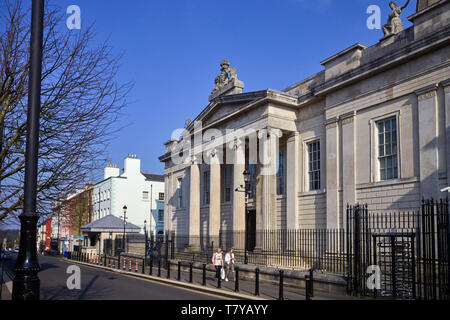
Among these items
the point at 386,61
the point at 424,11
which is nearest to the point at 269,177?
the point at 386,61

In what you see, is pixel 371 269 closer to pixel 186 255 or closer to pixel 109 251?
pixel 186 255

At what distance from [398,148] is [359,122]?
105 inches

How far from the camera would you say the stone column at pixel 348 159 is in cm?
2123

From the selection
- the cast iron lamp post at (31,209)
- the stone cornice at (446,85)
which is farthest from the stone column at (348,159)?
the cast iron lamp post at (31,209)

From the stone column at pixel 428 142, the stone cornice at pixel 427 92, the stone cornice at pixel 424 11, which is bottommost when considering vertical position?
the stone column at pixel 428 142

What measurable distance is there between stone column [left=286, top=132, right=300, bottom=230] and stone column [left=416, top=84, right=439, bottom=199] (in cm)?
808

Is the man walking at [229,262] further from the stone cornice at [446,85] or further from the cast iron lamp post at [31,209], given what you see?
the cast iron lamp post at [31,209]

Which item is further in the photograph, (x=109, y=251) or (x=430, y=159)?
(x=109, y=251)

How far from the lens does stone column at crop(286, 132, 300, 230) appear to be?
81.0ft

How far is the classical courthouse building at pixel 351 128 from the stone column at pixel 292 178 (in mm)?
58

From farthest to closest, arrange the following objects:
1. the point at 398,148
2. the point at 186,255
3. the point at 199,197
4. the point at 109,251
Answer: the point at 109,251 → the point at 199,197 → the point at 186,255 → the point at 398,148

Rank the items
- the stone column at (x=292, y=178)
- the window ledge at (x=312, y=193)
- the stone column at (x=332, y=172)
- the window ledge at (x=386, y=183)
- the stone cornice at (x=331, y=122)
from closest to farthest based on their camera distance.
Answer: the window ledge at (x=386, y=183) < the stone column at (x=332, y=172) < the stone cornice at (x=331, y=122) < the window ledge at (x=312, y=193) < the stone column at (x=292, y=178)

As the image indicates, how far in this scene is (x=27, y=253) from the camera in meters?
5.77

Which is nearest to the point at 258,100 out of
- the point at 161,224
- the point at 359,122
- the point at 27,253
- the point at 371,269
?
the point at 359,122
